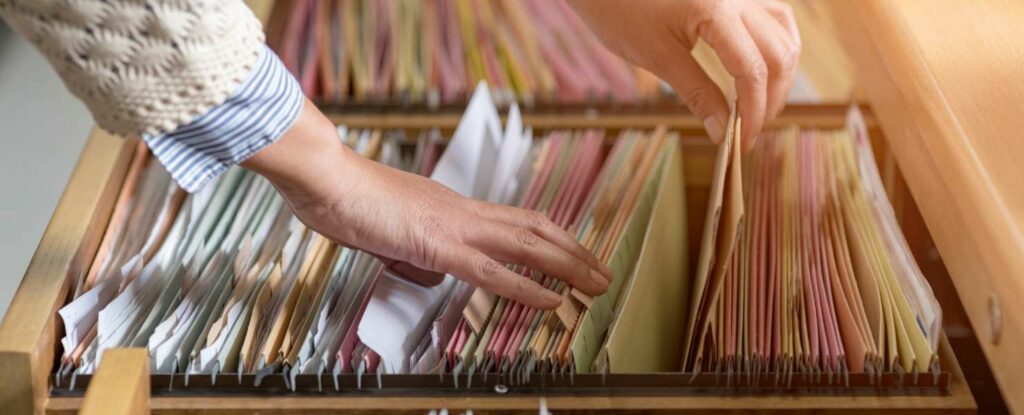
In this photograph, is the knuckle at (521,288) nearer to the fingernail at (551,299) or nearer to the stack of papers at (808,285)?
the fingernail at (551,299)

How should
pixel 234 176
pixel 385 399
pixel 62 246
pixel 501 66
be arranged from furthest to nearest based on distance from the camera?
pixel 501 66 → pixel 234 176 → pixel 62 246 → pixel 385 399

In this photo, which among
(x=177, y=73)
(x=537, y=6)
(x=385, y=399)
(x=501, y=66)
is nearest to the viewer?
(x=177, y=73)

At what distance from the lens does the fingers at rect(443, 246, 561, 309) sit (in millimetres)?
982

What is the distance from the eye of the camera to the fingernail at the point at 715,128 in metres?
1.18

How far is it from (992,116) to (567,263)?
13.1 inches

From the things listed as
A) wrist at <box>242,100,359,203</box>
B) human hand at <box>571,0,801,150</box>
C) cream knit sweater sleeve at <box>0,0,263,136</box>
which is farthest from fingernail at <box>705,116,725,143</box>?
cream knit sweater sleeve at <box>0,0,263,136</box>

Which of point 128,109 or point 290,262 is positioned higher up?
point 128,109

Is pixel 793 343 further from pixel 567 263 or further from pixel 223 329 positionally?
pixel 223 329

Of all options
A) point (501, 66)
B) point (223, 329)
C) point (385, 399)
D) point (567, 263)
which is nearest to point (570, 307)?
point (567, 263)

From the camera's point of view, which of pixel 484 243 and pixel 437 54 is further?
pixel 437 54

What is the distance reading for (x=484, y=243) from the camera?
1004mm

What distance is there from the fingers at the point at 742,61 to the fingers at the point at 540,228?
0.20 m

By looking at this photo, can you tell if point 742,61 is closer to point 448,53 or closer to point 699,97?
point 699,97

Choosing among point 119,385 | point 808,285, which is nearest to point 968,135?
point 808,285
